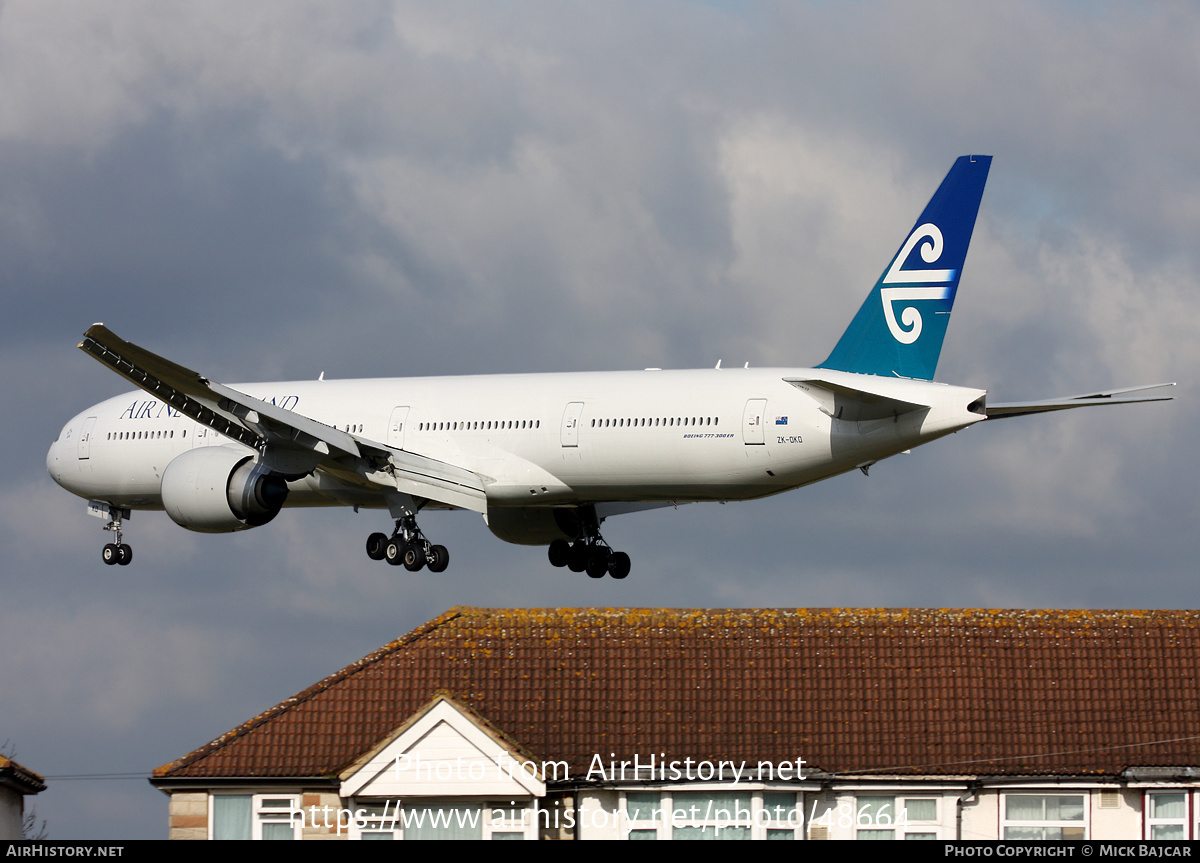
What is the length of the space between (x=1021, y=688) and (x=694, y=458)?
26.6 ft

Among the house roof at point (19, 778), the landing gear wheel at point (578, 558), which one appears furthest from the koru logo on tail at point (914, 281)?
the house roof at point (19, 778)

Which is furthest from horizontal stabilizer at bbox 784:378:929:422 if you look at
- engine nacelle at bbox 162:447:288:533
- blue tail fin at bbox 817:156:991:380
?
engine nacelle at bbox 162:447:288:533

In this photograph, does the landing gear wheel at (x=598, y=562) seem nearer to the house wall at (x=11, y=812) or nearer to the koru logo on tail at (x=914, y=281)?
the koru logo on tail at (x=914, y=281)

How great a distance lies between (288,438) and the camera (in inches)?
1639

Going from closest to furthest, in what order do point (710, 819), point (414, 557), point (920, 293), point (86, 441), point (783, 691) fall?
point (710, 819) → point (783, 691) → point (920, 293) → point (414, 557) → point (86, 441)

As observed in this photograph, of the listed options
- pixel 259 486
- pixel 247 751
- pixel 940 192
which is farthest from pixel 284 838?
pixel 940 192

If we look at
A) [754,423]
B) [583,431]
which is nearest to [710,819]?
[754,423]

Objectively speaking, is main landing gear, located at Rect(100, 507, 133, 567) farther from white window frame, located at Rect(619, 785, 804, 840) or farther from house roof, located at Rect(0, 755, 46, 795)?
white window frame, located at Rect(619, 785, 804, 840)

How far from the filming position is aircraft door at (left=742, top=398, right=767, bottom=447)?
38844 millimetres

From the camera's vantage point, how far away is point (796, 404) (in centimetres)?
3866

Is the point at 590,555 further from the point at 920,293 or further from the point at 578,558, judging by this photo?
the point at 920,293

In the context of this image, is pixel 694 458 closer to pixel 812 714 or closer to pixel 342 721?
pixel 812 714

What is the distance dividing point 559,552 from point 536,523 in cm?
110

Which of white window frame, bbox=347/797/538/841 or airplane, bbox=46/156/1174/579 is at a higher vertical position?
airplane, bbox=46/156/1174/579
